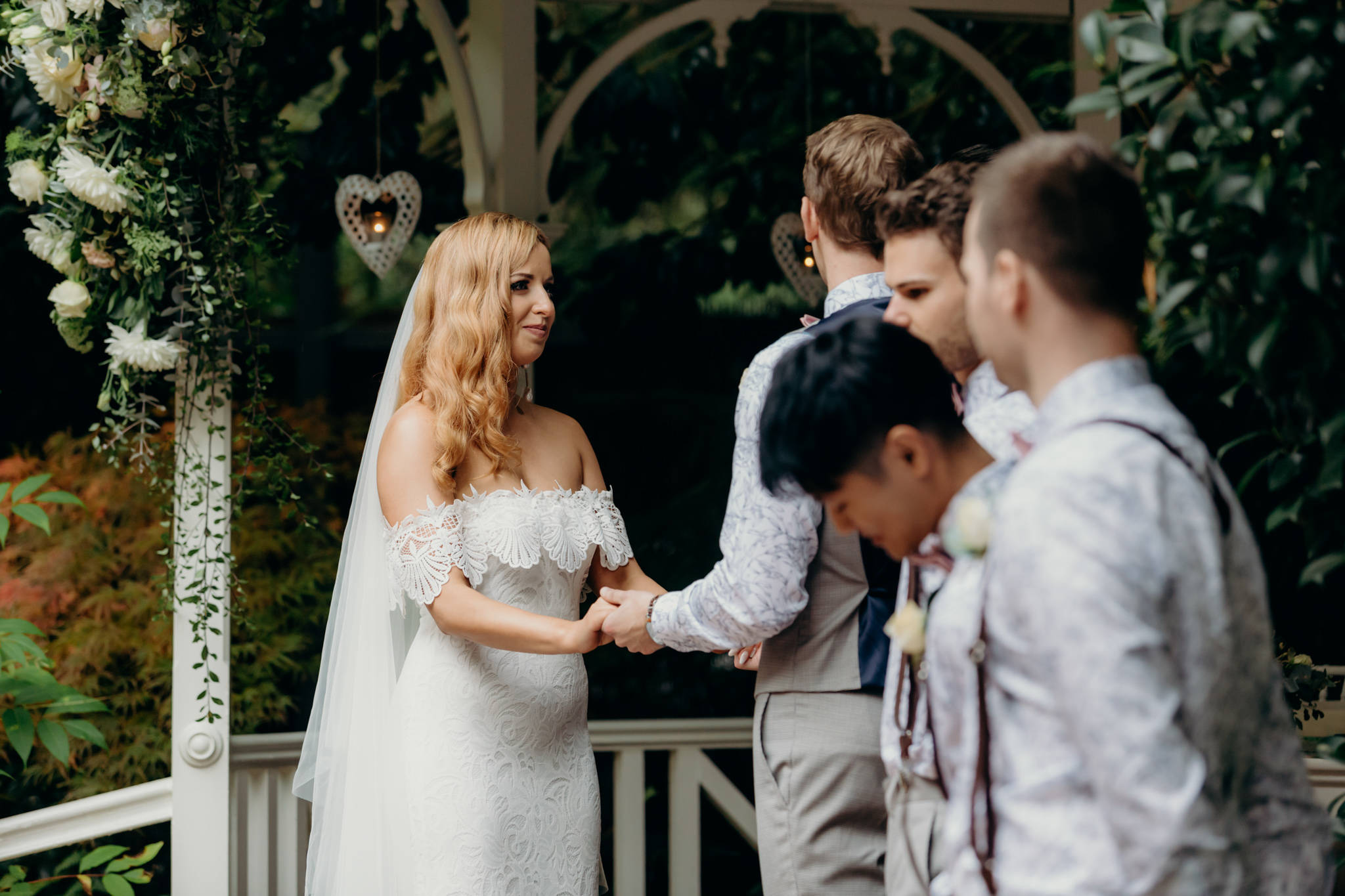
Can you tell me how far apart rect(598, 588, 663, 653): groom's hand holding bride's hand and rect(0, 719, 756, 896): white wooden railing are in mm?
1256

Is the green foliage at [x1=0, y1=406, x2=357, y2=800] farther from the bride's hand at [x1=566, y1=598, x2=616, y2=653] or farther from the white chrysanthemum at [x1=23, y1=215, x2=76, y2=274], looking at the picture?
the bride's hand at [x1=566, y1=598, x2=616, y2=653]

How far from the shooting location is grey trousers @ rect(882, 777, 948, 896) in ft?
4.51

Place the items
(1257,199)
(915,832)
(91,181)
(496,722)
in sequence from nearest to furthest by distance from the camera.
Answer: (1257,199), (915,832), (496,722), (91,181)

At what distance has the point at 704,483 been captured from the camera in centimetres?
468

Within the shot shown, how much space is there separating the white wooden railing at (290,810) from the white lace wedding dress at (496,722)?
0.89 metres

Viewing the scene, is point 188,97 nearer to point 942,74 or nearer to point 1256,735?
point 1256,735

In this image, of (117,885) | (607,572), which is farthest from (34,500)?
(607,572)

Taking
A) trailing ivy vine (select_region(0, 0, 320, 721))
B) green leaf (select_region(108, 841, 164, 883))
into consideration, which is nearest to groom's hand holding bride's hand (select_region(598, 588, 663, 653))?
trailing ivy vine (select_region(0, 0, 320, 721))

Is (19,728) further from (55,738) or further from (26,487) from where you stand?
(26,487)

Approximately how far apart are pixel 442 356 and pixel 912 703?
137cm

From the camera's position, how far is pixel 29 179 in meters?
2.59

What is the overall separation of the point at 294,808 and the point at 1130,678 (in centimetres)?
266

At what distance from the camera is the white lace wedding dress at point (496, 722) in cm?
227

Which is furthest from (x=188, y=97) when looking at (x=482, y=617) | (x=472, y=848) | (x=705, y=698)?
(x=705, y=698)
